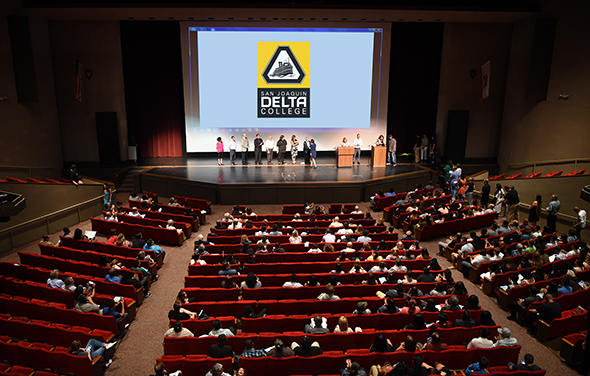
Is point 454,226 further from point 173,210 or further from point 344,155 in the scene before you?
point 173,210

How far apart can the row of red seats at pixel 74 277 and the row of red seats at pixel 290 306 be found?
167cm

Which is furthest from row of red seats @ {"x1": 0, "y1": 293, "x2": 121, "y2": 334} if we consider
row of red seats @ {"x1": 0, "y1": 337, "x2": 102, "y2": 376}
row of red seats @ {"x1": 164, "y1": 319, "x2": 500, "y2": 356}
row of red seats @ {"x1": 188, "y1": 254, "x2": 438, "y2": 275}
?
row of red seats @ {"x1": 188, "y1": 254, "x2": 438, "y2": 275}

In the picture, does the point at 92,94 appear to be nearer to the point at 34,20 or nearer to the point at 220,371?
the point at 34,20

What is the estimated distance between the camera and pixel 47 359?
6.07 m

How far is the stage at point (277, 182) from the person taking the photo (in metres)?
15.8

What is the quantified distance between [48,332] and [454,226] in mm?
10459

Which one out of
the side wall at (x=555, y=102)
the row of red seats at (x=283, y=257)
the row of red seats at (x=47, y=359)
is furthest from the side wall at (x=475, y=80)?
the row of red seats at (x=47, y=359)

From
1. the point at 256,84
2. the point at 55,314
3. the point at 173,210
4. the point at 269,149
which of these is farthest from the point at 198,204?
the point at 55,314

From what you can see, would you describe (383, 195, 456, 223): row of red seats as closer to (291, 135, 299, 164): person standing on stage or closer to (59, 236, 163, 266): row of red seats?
(291, 135, 299, 164): person standing on stage

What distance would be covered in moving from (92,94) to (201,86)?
15.8 feet

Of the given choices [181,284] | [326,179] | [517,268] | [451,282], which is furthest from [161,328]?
[326,179]

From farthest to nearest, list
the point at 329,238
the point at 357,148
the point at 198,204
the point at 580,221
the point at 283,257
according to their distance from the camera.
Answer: the point at 357,148, the point at 198,204, the point at 580,221, the point at 329,238, the point at 283,257

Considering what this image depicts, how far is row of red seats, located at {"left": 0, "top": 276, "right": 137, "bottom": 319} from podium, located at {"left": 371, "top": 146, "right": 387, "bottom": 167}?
12385mm

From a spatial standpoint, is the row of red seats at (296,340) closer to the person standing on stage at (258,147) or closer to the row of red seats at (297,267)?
the row of red seats at (297,267)
